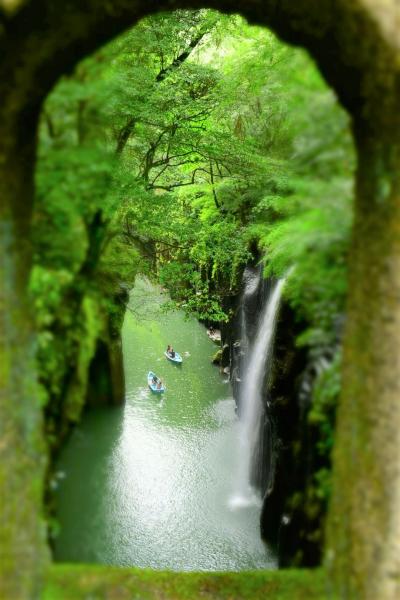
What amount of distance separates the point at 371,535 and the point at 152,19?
32.2ft

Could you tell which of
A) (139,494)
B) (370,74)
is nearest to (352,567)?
(370,74)

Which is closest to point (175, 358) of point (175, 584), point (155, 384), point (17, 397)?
point (155, 384)

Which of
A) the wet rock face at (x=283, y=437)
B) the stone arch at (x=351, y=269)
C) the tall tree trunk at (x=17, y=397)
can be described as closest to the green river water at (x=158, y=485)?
the tall tree trunk at (x=17, y=397)

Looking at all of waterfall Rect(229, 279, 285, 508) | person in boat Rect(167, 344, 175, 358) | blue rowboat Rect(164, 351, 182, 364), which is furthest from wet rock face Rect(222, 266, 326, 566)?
person in boat Rect(167, 344, 175, 358)

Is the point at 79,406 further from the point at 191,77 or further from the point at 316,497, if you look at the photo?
the point at 191,77

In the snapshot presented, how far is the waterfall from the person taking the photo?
10.2 meters

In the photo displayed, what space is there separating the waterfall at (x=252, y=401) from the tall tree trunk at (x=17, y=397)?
662 cm

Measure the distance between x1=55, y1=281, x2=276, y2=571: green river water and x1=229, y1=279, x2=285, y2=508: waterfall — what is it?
265mm

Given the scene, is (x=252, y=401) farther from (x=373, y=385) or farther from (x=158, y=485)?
(x=373, y=385)

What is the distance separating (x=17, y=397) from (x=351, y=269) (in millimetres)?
2666

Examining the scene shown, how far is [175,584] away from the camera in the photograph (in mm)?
4215

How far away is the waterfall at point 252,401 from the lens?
33.6 feet

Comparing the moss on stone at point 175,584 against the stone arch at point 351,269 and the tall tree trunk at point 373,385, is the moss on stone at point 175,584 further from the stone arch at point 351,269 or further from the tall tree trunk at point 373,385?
the tall tree trunk at point 373,385

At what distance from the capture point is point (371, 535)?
122 inches
